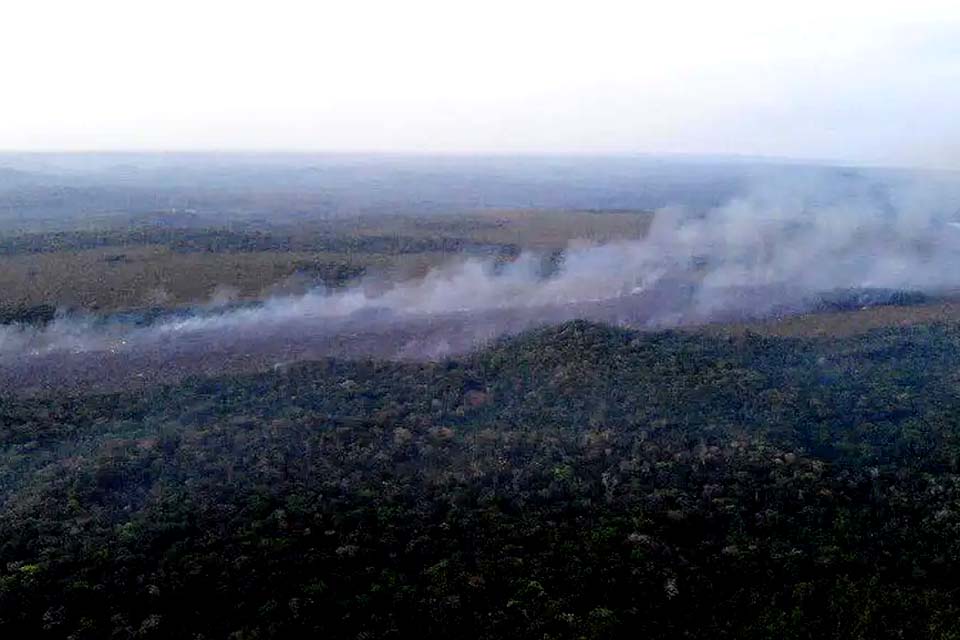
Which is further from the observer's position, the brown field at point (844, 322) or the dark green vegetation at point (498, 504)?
the brown field at point (844, 322)

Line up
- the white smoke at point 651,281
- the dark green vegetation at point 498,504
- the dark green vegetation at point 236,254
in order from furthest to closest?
the dark green vegetation at point 236,254 → the white smoke at point 651,281 → the dark green vegetation at point 498,504

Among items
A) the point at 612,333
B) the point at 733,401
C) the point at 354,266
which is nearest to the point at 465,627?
the point at 733,401

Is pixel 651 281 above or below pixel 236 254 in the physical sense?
below

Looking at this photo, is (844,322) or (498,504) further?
(844,322)

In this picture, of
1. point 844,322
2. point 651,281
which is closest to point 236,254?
point 651,281

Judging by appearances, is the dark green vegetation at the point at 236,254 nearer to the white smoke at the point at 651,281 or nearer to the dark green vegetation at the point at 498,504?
the white smoke at the point at 651,281

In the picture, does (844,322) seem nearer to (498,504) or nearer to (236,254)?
(498,504)

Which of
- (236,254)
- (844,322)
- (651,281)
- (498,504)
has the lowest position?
(498,504)

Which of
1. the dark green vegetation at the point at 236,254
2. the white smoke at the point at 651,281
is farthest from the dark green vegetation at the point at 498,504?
the dark green vegetation at the point at 236,254

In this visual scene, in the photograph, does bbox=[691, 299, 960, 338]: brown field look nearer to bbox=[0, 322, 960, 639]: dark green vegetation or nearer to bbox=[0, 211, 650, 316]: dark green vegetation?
bbox=[0, 322, 960, 639]: dark green vegetation
